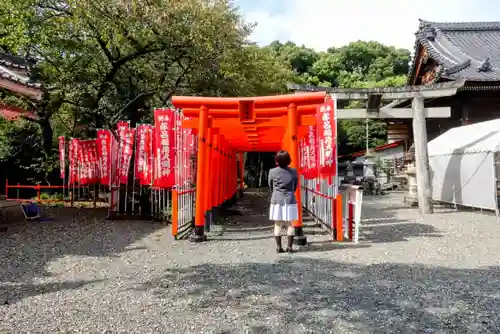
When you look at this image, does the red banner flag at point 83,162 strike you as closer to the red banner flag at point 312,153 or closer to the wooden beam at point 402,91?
the red banner flag at point 312,153

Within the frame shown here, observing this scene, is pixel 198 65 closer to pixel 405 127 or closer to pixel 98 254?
pixel 98 254

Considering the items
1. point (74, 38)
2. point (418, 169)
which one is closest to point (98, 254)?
point (74, 38)

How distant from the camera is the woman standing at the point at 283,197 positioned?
6.86 metres

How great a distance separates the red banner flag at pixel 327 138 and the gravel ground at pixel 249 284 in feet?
4.33

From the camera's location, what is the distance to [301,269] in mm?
5809

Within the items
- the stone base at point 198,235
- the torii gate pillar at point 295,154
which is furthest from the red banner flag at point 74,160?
the torii gate pillar at point 295,154

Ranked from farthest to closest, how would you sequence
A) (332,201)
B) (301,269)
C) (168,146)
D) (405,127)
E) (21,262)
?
(405,127) < (168,146) < (332,201) < (21,262) < (301,269)

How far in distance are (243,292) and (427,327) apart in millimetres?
1863

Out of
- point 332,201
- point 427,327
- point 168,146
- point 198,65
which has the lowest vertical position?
point 427,327

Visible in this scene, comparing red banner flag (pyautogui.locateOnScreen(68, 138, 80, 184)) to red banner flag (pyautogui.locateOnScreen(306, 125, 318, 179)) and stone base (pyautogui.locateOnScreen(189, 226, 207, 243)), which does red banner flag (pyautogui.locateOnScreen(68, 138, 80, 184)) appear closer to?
red banner flag (pyautogui.locateOnScreen(306, 125, 318, 179))

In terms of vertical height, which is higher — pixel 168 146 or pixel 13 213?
pixel 168 146

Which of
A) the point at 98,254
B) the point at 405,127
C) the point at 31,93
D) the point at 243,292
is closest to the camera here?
the point at 243,292

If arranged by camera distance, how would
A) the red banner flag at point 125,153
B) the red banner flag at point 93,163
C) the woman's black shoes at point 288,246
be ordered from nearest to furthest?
the woman's black shoes at point 288,246, the red banner flag at point 125,153, the red banner flag at point 93,163

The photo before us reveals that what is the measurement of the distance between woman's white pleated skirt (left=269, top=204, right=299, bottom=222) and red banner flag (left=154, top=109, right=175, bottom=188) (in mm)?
3854
